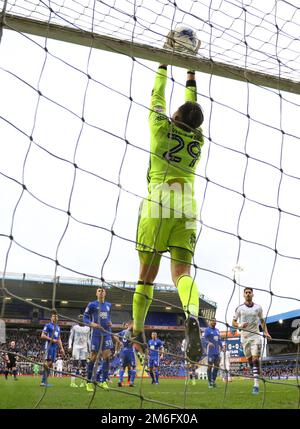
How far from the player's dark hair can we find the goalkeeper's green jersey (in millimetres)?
68

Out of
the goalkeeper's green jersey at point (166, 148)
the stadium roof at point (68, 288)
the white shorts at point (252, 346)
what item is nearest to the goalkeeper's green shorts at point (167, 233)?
the goalkeeper's green jersey at point (166, 148)

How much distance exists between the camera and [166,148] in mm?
3049

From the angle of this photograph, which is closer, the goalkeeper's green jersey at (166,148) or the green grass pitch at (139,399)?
the goalkeeper's green jersey at (166,148)

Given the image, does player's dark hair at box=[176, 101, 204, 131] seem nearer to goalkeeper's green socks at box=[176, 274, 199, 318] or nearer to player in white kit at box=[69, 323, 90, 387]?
goalkeeper's green socks at box=[176, 274, 199, 318]

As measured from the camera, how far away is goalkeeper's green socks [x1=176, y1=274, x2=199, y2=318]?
9.08 feet

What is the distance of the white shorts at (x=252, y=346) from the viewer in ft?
19.8

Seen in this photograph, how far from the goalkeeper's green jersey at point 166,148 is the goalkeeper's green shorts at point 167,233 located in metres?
0.11

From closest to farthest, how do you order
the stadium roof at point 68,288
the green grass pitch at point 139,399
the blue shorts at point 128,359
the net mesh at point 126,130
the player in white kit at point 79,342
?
the net mesh at point 126,130 → the green grass pitch at point 139,399 → the blue shorts at point 128,359 → the player in white kit at point 79,342 → the stadium roof at point 68,288

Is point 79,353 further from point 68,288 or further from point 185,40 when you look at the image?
point 68,288

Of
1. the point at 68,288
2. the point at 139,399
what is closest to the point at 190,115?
the point at 139,399

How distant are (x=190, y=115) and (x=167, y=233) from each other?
0.74 m

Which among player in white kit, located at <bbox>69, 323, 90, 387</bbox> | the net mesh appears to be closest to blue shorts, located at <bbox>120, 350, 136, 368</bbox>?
player in white kit, located at <bbox>69, 323, 90, 387</bbox>

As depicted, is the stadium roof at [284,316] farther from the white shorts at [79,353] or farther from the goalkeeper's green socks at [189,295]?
the goalkeeper's green socks at [189,295]
